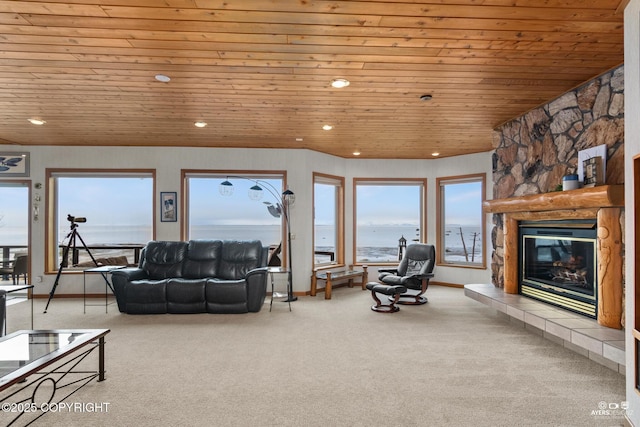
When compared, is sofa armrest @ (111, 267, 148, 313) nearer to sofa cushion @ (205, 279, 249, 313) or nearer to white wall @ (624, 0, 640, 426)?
sofa cushion @ (205, 279, 249, 313)

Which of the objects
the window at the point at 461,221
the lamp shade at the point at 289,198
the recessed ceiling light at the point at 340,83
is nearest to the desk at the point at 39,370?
the recessed ceiling light at the point at 340,83

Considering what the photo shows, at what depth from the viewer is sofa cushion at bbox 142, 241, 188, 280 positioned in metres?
5.50

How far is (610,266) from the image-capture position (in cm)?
314

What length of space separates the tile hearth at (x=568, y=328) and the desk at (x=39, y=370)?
12.4 feet

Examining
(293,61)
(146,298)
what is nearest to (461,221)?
(293,61)

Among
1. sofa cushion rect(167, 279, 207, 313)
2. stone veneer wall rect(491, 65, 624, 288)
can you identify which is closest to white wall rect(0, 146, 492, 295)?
sofa cushion rect(167, 279, 207, 313)

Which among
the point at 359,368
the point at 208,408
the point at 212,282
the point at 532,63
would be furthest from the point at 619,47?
the point at 212,282

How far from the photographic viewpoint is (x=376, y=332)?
420cm

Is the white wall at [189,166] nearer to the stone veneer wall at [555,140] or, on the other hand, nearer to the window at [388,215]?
the window at [388,215]

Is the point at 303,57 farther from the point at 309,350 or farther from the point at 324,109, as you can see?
the point at 309,350

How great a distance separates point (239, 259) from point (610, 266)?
439cm

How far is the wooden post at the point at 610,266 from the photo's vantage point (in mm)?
3117

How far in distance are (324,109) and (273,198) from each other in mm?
2745

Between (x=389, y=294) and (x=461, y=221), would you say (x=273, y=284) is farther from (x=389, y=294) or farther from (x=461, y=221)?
(x=461, y=221)
